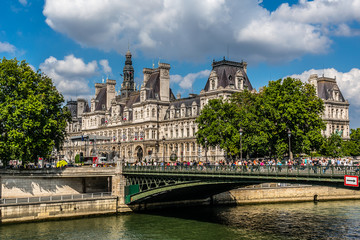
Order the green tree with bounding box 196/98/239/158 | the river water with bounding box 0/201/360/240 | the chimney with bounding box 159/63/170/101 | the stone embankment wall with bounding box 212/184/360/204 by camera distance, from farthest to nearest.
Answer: the chimney with bounding box 159/63/170/101
the green tree with bounding box 196/98/239/158
the stone embankment wall with bounding box 212/184/360/204
the river water with bounding box 0/201/360/240

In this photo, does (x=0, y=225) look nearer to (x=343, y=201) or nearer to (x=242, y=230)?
(x=242, y=230)

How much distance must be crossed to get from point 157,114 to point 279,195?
54394 millimetres

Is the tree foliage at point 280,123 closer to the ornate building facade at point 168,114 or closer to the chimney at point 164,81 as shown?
the ornate building facade at point 168,114

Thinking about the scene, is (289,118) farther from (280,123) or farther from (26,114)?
(26,114)

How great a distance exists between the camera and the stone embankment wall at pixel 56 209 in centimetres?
5088

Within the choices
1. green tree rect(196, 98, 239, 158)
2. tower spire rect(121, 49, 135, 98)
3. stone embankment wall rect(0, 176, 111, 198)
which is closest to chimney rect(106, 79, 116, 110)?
tower spire rect(121, 49, 135, 98)

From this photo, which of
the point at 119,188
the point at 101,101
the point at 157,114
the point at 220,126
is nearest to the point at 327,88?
the point at 157,114

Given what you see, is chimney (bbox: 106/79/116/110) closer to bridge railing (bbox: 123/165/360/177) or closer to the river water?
the river water

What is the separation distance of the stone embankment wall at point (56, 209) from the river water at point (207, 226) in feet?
4.32

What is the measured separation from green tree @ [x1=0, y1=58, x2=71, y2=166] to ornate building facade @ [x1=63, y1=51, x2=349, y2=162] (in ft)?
108

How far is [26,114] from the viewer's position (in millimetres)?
59156

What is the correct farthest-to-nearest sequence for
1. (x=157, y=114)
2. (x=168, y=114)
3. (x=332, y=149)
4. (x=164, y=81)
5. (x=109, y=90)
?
(x=109, y=90)
(x=164, y=81)
(x=157, y=114)
(x=168, y=114)
(x=332, y=149)

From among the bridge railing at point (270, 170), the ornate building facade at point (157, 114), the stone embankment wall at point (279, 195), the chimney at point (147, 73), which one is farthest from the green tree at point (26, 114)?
the chimney at point (147, 73)

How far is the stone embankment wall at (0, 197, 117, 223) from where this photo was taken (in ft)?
167
